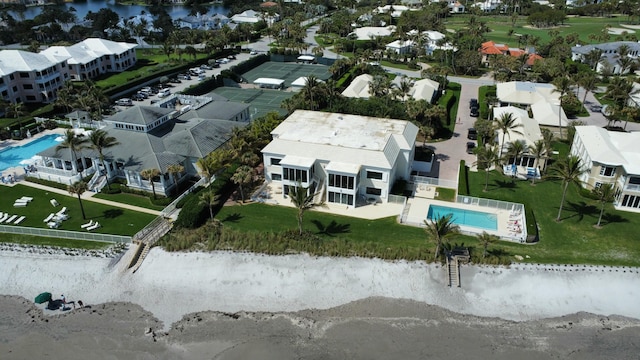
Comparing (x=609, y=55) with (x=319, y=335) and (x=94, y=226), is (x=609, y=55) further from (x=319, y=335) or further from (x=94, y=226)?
(x=94, y=226)

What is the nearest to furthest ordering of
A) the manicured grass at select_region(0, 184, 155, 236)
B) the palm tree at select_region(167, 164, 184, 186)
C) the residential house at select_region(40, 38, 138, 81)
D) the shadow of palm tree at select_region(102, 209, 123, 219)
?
the manicured grass at select_region(0, 184, 155, 236), the shadow of palm tree at select_region(102, 209, 123, 219), the palm tree at select_region(167, 164, 184, 186), the residential house at select_region(40, 38, 138, 81)

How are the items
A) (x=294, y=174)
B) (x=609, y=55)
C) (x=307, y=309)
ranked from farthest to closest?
(x=609, y=55) → (x=294, y=174) → (x=307, y=309)

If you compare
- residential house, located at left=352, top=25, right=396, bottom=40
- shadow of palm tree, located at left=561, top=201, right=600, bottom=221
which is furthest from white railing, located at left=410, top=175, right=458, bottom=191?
residential house, located at left=352, top=25, right=396, bottom=40

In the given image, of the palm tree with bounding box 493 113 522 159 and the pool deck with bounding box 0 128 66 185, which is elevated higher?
the palm tree with bounding box 493 113 522 159

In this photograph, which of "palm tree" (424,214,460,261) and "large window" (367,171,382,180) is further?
"large window" (367,171,382,180)

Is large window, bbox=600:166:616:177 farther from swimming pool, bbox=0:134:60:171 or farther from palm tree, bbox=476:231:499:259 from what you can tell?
swimming pool, bbox=0:134:60:171

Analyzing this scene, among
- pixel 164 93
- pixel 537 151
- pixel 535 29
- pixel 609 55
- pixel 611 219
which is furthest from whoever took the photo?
pixel 535 29

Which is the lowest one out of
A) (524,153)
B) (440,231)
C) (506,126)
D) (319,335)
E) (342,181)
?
(319,335)

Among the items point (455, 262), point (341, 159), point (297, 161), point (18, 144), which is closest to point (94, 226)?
point (297, 161)
